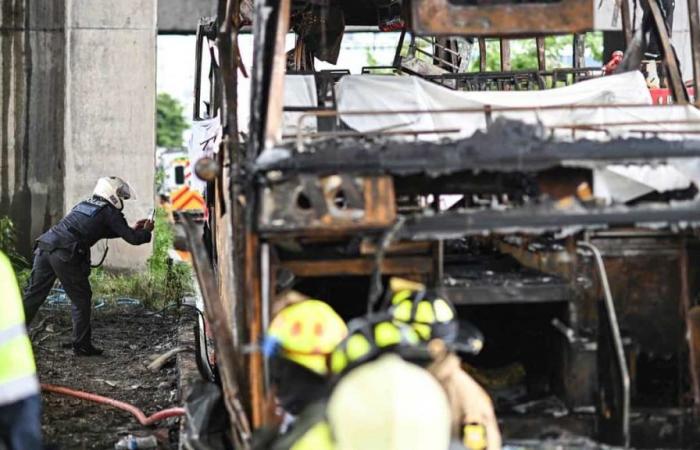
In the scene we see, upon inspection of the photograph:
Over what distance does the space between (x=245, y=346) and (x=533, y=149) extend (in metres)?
1.55

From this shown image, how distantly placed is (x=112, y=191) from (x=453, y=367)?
235 inches

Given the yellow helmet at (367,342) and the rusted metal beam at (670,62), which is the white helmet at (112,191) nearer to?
the rusted metal beam at (670,62)

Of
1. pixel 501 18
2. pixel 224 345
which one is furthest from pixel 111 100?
pixel 224 345

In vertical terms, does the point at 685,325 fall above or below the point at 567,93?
below

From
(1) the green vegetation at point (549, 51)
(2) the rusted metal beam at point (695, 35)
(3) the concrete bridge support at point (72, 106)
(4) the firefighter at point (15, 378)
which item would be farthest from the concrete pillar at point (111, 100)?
(1) the green vegetation at point (549, 51)

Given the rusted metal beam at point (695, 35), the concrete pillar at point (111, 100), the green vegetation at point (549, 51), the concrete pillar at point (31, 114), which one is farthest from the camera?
the green vegetation at point (549, 51)

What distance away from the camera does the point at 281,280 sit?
15.2 ft

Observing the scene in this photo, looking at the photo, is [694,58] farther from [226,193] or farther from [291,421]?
[291,421]

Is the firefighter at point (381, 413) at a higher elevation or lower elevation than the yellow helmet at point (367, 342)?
lower

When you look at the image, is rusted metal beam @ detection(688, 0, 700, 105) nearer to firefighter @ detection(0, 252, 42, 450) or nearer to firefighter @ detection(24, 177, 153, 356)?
firefighter @ detection(0, 252, 42, 450)

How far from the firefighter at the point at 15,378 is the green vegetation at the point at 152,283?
7.67 meters

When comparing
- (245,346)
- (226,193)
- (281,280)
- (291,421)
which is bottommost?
(291,421)

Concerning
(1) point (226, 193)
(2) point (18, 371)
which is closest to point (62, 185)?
(1) point (226, 193)

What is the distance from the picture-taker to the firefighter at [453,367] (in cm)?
437
